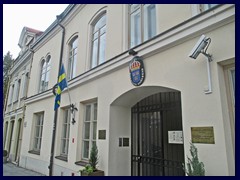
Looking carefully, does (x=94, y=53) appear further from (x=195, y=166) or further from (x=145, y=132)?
(x=195, y=166)

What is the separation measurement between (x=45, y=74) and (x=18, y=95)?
413 centimetres

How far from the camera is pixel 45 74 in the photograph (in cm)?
939

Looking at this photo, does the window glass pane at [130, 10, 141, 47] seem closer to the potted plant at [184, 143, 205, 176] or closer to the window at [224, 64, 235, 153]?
the window at [224, 64, 235, 153]

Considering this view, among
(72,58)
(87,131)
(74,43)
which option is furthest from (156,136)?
(74,43)

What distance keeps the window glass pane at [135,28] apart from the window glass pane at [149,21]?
0.76 ft

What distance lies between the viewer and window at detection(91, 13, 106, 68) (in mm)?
6004

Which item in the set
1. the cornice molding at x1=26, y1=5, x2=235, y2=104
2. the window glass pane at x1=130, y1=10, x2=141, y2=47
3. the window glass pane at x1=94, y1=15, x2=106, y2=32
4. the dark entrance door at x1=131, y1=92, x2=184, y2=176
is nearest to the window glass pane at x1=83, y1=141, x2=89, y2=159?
the dark entrance door at x1=131, y1=92, x2=184, y2=176

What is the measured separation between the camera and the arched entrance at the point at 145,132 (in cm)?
445

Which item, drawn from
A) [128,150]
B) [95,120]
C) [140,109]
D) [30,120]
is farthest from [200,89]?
[30,120]

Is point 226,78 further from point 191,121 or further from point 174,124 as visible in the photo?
point 174,124

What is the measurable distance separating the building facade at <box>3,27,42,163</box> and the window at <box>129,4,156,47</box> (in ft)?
25.8

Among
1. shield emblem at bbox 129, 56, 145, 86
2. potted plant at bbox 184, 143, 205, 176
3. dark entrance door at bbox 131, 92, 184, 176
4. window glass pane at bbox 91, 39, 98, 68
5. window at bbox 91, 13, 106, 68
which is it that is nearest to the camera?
potted plant at bbox 184, 143, 205, 176

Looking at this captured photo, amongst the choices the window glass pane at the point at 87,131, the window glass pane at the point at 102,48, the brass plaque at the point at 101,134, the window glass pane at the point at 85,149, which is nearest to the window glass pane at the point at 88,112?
the window glass pane at the point at 87,131
